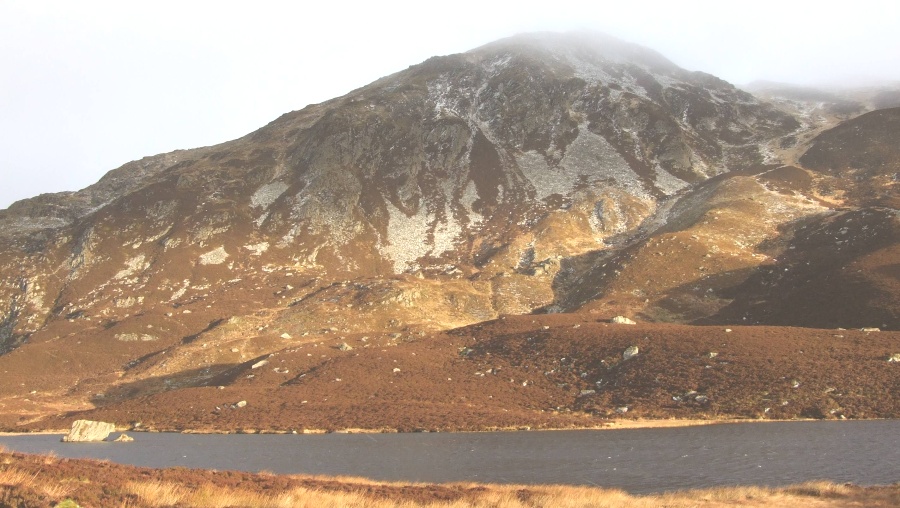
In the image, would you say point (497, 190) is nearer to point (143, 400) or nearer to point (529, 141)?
point (529, 141)

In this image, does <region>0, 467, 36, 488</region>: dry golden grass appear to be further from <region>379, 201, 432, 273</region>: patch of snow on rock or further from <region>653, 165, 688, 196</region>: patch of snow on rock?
<region>653, 165, 688, 196</region>: patch of snow on rock

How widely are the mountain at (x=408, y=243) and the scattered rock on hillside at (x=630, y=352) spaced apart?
15152mm

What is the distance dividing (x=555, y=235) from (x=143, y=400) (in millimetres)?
91920

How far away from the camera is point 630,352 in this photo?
62.1 metres

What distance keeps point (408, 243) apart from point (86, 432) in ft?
297

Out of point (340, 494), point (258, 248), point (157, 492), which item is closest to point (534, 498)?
point (340, 494)

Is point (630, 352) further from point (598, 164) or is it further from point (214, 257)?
point (598, 164)

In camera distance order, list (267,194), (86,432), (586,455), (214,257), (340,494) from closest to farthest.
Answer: (340,494), (586,455), (86,432), (214,257), (267,194)

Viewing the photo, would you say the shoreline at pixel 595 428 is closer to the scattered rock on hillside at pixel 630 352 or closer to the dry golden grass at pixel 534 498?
the scattered rock on hillside at pixel 630 352

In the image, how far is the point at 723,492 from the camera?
23.3 metres

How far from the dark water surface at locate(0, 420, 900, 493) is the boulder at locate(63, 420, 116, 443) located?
614 centimetres

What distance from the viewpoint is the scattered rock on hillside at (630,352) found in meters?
61.7

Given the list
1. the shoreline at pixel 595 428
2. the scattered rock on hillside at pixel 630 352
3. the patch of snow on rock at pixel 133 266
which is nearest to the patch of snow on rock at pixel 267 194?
the patch of snow on rock at pixel 133 266

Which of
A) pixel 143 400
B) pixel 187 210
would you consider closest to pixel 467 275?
pixel 143 400
